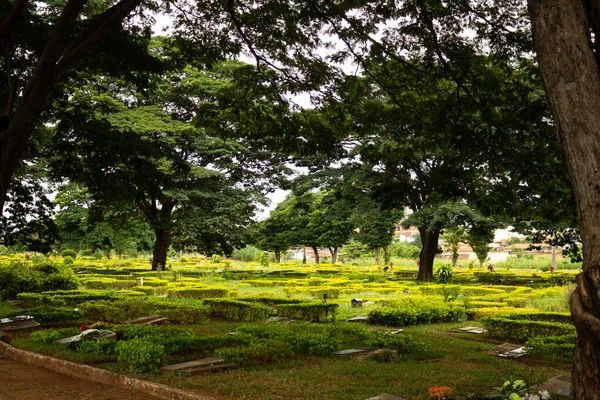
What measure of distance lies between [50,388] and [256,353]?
8.60ft

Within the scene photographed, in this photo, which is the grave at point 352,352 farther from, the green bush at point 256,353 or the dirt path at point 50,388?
the dirt path at point 50,388

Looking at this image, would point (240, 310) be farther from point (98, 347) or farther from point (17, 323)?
point (98, 347)

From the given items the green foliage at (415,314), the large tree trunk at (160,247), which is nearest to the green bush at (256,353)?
the green foliage at (415,314)

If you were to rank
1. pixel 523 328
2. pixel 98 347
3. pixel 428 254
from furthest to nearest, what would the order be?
pixel 428 254, pixel 523 328, pixel 98 347

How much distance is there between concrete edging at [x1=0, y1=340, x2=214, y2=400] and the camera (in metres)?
5.86

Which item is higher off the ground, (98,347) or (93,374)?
(98,347)

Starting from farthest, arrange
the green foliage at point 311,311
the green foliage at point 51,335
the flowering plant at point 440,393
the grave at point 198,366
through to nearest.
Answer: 1. the green foliage at point 311,311
2. the green foliage at point 51,335
3. the grave at point 198,366
4. the flowering plant at point 440,393

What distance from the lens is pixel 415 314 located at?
11.9 metres

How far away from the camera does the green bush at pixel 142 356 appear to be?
679 centimetres

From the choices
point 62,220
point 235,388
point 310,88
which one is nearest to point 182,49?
point 310,88

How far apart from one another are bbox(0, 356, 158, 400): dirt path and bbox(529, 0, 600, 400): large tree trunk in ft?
14.4

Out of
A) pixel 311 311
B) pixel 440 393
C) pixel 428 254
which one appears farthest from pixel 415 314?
pixel 428 254

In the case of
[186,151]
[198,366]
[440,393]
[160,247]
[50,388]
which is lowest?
[50,388]

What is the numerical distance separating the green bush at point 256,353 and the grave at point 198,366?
0.47 feet
